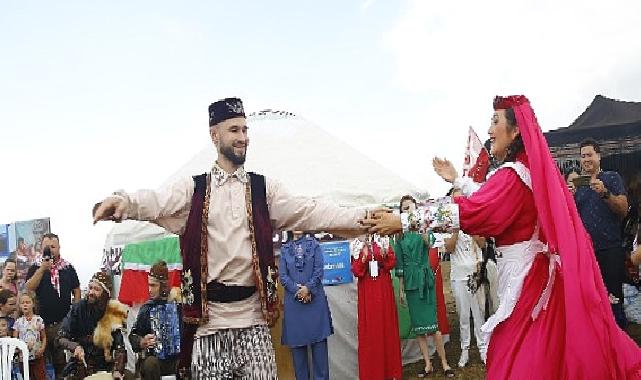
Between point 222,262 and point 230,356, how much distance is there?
443mm

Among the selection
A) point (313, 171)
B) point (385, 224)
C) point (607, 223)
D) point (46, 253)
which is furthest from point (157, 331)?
point (313, 171)

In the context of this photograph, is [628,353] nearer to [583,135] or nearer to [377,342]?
[377,342]

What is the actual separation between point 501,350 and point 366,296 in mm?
4628

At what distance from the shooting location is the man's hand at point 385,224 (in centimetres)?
326

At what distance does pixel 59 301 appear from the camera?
7.58 meters

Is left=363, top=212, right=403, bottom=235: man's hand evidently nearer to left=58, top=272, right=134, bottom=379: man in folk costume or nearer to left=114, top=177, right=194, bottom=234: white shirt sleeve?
left=114, top=177, right=194, bottom=234: white shirt sleeve

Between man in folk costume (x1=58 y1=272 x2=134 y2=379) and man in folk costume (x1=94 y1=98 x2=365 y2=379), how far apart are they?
3423 mm

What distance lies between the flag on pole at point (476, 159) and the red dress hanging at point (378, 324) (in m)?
3.31

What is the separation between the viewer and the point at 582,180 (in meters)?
6.14

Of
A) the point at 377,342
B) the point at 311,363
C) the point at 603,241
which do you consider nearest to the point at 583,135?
the point at 603,241

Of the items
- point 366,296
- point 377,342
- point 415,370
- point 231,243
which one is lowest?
point 415,370

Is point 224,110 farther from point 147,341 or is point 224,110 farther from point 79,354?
point 79,354

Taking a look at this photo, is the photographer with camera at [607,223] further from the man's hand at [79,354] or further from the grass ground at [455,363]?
the man's hand at [79,354]

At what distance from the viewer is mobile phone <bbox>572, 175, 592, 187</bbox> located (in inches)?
Answer: 238
